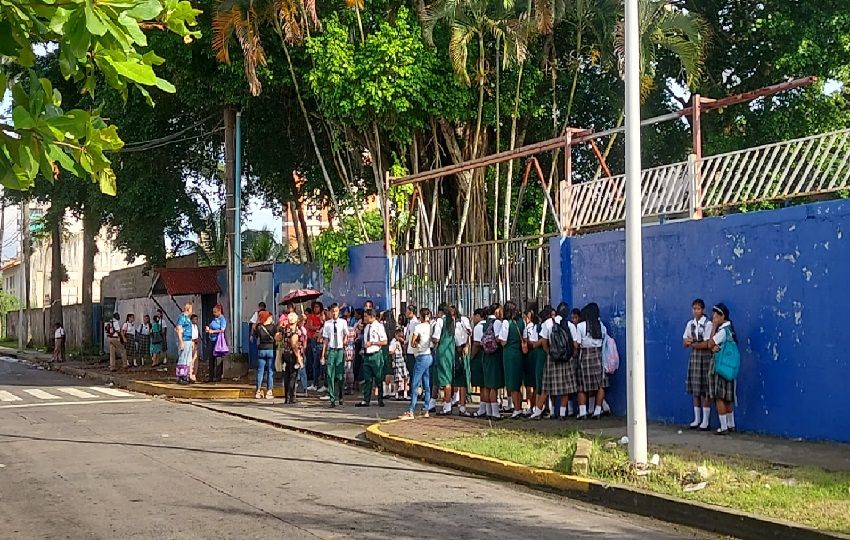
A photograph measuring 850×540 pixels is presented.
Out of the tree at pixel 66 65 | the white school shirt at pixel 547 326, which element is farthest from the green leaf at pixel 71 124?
the white school shirt at pixel 547 326

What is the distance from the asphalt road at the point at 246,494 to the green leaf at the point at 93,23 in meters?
4.84

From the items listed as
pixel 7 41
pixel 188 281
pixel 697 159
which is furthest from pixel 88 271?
pixel 7 41

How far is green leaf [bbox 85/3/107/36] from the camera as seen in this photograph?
12.7ft

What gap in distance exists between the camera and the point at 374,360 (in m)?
16.7

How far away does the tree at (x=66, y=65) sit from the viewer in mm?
4020

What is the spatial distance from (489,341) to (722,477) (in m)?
5.70

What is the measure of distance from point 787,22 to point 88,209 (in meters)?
22.6

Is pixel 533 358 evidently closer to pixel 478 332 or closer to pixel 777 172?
pixel 478 332

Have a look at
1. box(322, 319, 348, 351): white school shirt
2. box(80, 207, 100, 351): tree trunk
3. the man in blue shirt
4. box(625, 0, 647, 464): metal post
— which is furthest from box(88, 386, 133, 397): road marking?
box(625, 0, 647, 464): metal post

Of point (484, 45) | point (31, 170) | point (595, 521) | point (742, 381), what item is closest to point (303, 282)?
point (484, 45)

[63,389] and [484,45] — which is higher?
[484,45]

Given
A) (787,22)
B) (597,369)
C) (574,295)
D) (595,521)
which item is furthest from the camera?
(787,22)

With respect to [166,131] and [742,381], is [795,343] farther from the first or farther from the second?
[166,131]

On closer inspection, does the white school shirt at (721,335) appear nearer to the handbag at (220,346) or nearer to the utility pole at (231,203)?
the handbag at (220,346)
